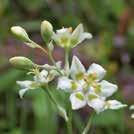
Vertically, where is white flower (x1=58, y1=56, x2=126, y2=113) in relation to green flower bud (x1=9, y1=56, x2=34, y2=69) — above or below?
below

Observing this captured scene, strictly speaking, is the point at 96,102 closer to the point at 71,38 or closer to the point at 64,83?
the point at 64,83

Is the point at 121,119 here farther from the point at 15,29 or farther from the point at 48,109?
the point at 15,29

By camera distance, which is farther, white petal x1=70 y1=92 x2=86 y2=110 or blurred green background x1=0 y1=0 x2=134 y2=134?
blurred green background x1=0 y1=0 x2=134 y2=134

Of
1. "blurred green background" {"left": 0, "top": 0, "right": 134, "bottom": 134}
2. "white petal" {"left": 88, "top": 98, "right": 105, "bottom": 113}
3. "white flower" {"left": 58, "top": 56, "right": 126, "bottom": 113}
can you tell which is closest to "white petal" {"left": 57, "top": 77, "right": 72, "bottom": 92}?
"white flower" {"left": 58, "top": 56, "right": 126, "bottom": 113}

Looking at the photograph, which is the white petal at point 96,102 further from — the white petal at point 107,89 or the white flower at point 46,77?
the white flower at point 46,77

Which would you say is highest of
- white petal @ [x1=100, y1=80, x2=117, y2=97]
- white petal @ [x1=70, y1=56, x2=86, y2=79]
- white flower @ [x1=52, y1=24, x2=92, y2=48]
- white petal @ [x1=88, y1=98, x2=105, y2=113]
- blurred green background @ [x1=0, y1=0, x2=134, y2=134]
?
white flower @ [x1=52, y1=24, x2=92, y2=48]

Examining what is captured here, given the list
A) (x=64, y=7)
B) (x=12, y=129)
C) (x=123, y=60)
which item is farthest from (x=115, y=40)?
(x=12, y=129)

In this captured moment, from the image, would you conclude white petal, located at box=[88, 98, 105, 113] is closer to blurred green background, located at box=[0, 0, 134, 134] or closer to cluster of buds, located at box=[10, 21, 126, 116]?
cluster of buds, located at box=[10, 21, 126, 116]

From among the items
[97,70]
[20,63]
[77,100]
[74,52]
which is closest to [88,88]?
[97,70]
